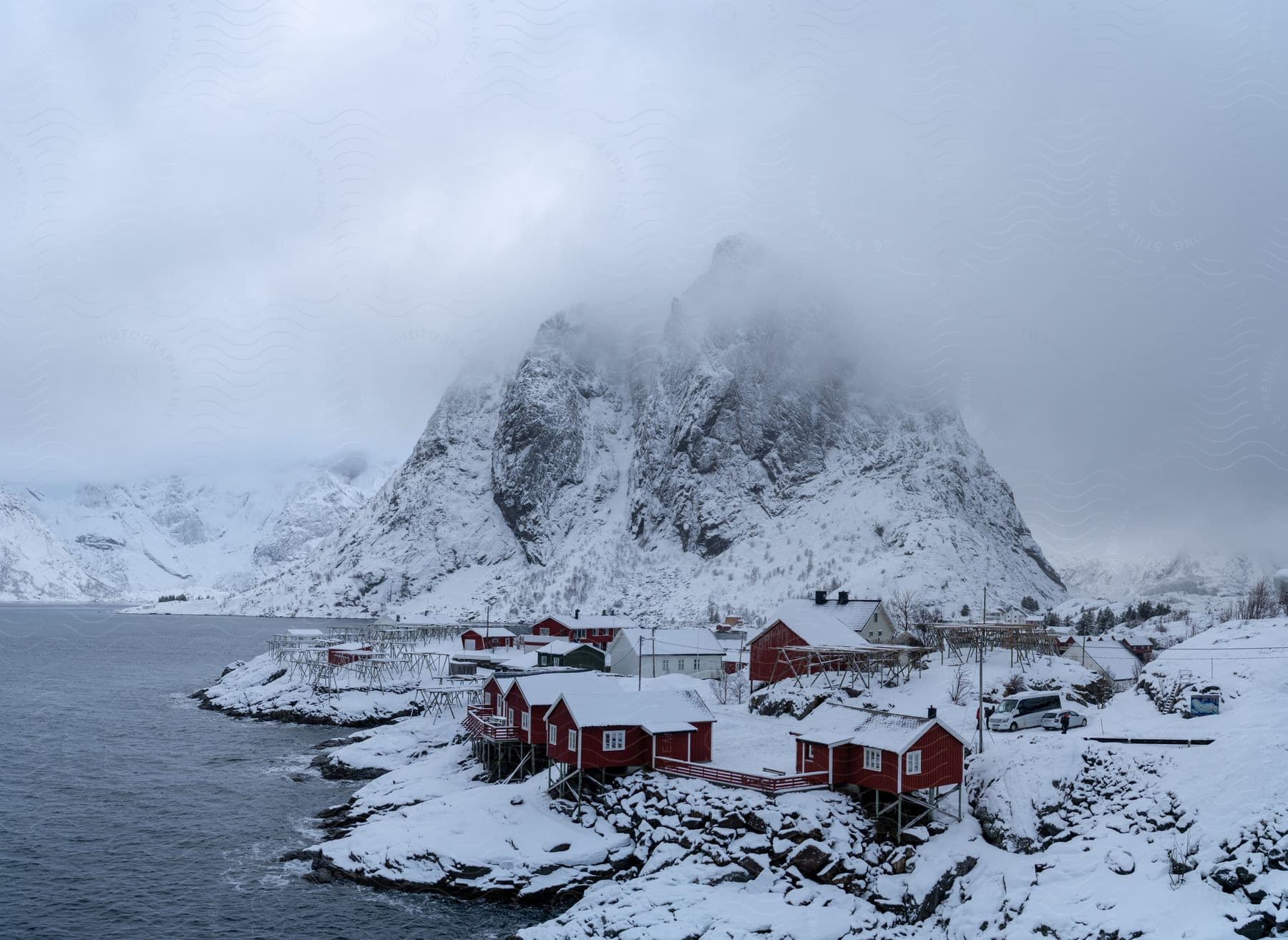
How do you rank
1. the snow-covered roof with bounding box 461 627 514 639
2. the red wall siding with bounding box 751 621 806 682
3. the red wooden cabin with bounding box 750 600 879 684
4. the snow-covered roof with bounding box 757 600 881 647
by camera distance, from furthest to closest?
the snow-covered roof with bounding box 461 627 514 639 < the red wall siding with bounding box 751 621 806 682 < the snow-covered roof with bounding box 757 600 881 647 < the red wooden cabin with bounding box 750 600 879 684

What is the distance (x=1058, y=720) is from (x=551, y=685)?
25.2m

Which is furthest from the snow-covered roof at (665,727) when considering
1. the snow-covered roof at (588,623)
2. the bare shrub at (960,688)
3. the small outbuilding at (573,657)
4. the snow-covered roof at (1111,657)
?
the snow-covered roof at (588,623)

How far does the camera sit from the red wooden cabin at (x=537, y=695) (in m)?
46.8

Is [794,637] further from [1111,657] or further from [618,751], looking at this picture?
[1111,657]

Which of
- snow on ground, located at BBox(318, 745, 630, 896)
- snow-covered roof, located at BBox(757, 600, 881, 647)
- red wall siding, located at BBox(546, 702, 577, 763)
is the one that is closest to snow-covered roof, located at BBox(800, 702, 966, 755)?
snow on ground, located at BBox(318, 745, 630, 896)

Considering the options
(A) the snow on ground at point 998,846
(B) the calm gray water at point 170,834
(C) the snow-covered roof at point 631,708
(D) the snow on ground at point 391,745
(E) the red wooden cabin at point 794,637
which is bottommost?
(B) the calm gray water at point 170,834

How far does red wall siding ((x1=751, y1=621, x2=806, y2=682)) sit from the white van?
18.5 metres

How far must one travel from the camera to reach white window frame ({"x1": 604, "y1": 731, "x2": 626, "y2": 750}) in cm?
4184

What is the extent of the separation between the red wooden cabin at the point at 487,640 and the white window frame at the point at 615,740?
63.5m

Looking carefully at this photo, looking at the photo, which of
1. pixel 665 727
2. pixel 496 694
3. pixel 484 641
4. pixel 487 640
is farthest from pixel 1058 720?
pixel 484 641

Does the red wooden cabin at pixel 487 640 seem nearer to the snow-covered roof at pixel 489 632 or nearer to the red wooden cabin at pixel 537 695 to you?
the snow-covered roof at pixel 489 632

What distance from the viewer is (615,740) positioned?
42000 millimetres

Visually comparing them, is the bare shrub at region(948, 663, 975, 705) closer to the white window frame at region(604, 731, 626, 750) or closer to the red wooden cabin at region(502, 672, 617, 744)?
the red wooden cabin at region(502, 672, 617, 744)

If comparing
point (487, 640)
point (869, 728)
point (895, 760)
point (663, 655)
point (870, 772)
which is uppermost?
point (869, 728)
